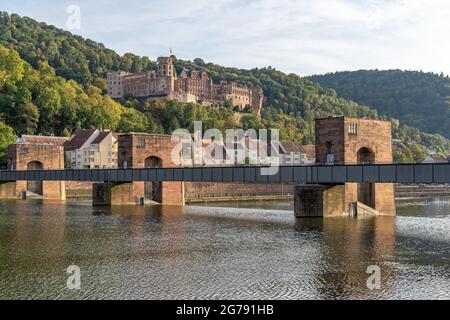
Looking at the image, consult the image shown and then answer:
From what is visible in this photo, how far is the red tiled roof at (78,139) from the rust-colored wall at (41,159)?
25.6 metres

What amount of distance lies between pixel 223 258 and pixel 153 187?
124ft

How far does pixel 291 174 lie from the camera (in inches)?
1809

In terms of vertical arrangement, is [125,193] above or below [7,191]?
above

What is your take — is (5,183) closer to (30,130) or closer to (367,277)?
(30,130)

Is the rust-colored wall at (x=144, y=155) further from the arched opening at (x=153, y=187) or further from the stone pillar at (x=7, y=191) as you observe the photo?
the stone pillar at (x=7, y=191)

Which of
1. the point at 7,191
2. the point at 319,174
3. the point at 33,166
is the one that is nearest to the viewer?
the point at 319,174


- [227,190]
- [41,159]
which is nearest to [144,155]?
[41,159]

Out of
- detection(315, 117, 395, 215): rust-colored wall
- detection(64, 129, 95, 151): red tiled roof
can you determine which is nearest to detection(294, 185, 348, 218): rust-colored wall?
detection(315, 117, 395, 215): rust-colored wall

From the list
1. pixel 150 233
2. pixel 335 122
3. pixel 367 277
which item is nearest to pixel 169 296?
pixel 367 277

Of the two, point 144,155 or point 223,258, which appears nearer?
point 223,258

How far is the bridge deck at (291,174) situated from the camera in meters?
38.5

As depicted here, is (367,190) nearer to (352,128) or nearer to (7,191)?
(352,128)

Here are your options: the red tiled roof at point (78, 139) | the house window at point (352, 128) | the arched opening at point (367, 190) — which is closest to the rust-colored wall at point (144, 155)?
the arched opening at point (367, 190)
